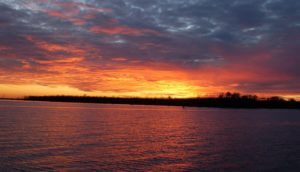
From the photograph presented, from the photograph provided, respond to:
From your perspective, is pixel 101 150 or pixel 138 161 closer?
pixel 138 161

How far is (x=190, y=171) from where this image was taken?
23.8 meters

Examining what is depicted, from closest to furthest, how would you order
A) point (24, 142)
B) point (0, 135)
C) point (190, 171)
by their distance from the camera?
point (190, 171) < point (24, 142) < point (0, 135)

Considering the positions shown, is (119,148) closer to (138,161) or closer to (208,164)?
(138,161)

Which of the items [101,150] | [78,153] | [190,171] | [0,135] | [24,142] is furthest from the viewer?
[0,135]

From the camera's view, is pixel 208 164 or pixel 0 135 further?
pixel 0 135

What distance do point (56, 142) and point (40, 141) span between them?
1886 millimetres

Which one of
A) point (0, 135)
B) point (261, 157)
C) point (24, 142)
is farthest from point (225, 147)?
point (0, 135)

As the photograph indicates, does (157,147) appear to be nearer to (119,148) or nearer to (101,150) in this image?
(119,148)

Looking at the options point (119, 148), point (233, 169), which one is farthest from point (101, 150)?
point (233, 169)

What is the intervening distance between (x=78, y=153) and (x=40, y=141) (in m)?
8.44

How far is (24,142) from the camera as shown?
34.2m

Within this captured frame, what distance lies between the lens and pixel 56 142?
35250 millimetres

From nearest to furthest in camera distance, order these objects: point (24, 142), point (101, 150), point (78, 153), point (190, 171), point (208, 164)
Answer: point (190, 171), point (208, 164), point (78, 153), point (101, 150), point (24, 142)

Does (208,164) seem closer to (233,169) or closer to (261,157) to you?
(233,169)
